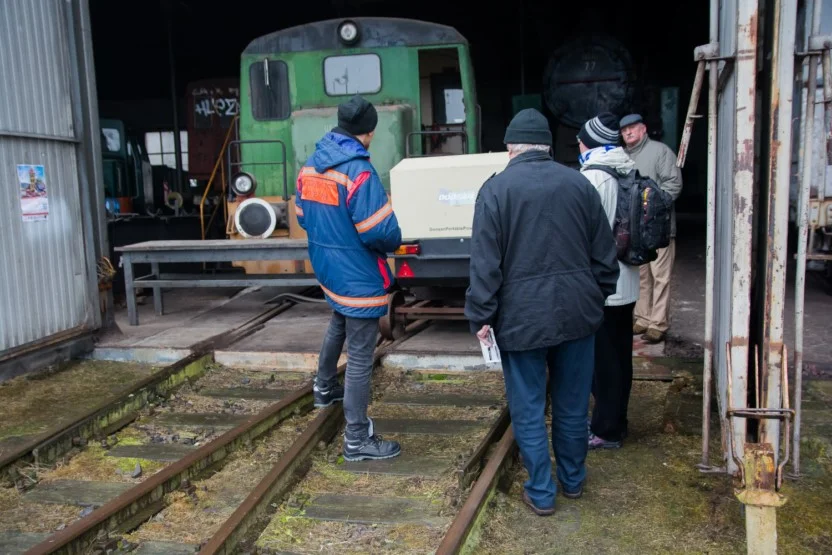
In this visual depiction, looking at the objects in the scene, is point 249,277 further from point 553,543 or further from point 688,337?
point 553,543

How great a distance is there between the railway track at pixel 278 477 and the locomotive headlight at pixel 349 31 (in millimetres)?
4516

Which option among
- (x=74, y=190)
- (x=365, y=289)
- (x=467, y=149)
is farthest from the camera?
(x=467, y=149)

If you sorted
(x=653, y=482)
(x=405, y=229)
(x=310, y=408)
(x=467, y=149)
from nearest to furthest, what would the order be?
1. (x=653, y=482)
2. (x=310, y=408)
3. (x=405, y=229)
4. (x=467, y=149)

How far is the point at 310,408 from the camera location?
530 centimetres

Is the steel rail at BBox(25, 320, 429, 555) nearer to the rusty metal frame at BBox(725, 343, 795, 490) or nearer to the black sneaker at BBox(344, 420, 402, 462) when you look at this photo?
the black sneaker at BBox(344, 420, 402, 462)

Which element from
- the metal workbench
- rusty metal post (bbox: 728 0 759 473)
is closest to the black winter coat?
rusty metal post (bbox: 728 0 759 473)

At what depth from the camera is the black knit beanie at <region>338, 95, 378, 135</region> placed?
415cm

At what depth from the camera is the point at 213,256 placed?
770 cm

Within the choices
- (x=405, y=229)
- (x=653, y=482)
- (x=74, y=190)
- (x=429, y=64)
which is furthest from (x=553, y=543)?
(x=429, y=64)

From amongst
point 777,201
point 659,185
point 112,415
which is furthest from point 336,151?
point 659,185

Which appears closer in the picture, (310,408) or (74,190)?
(310,408)

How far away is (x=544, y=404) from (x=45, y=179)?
16.9ft

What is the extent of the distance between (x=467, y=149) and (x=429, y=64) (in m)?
1.32

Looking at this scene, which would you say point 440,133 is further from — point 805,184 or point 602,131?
point 805,184
